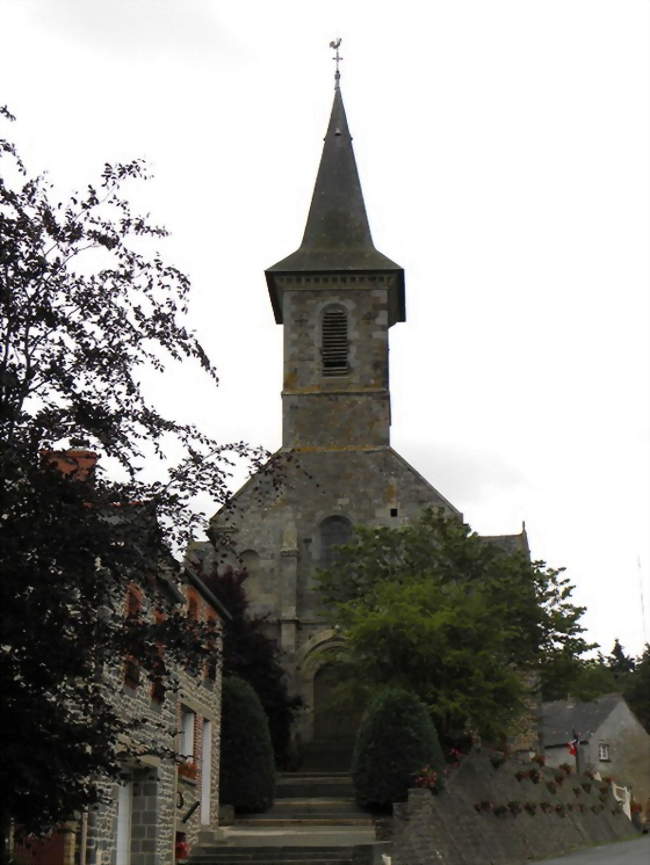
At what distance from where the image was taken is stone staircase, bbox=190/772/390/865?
2058cm

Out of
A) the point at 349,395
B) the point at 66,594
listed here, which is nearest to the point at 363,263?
the point at 349,395

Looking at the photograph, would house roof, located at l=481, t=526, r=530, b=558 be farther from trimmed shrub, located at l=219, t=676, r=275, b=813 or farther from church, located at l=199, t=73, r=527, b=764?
trimmed shrub, located at l=219, t=676, r=275, b=813

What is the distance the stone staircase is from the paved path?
3832 mm

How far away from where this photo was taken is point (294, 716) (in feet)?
111

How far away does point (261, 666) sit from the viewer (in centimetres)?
3228

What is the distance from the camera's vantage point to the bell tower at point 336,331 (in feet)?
125

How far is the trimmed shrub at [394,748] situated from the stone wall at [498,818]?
811 millimetres

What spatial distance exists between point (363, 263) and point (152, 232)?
28.6m

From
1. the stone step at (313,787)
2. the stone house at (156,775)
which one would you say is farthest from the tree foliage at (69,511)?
the stone step at (313,787)

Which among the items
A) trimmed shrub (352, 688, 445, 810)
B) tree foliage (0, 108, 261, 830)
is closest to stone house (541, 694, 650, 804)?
trimmed shrub (352, 688, 445, 810)

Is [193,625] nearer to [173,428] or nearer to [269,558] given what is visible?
[173,428]

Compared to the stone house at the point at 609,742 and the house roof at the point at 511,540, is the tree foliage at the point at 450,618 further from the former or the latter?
the stone house at the point at 609,742

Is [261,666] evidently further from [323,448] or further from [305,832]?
[305,832]

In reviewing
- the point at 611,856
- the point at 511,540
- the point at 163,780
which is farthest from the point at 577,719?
the point at 163,780
